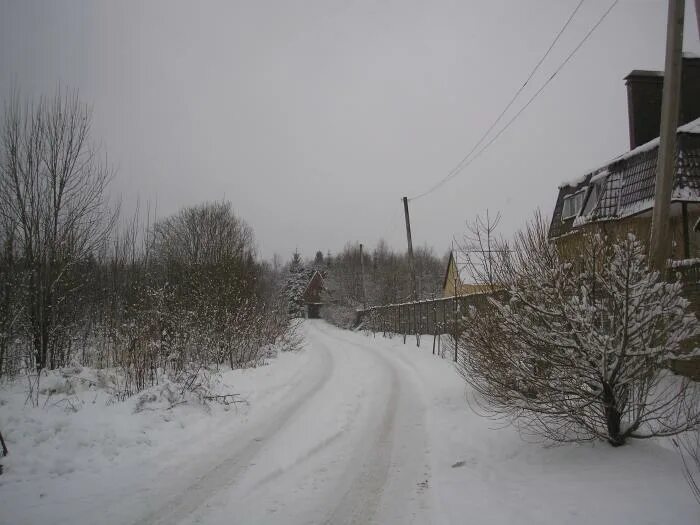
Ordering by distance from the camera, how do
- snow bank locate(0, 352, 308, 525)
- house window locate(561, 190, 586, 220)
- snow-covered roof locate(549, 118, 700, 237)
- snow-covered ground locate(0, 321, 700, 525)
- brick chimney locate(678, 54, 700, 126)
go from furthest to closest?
house window locate(561, 190, 586, 220) → brick chimney locate(678, 54, 700, 126) → snow-covered roof locate(549, 118, 700, 237) → snow bank locate(0, 352, 308, 525) → snow-covered ground locate(0, 321, 700, 525)

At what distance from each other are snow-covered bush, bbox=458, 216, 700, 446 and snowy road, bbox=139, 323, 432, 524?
5.80 ft

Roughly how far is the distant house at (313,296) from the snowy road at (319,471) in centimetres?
5137

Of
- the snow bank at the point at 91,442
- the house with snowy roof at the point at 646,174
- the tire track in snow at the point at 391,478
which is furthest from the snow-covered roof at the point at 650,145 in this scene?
the snow bank at the point at 91,442

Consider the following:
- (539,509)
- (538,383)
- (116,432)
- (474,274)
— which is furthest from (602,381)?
(116,432)

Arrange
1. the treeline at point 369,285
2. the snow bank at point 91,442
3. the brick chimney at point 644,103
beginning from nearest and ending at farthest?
the snow bank at point 91,442 → the brick chimney at point 644,103 → the treeline at point 369,285

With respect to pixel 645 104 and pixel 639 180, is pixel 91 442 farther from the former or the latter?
pixel 645 104

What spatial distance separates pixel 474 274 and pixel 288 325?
14.4 meters

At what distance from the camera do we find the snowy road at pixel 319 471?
3.80m

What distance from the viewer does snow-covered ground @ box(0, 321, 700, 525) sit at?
144 inches

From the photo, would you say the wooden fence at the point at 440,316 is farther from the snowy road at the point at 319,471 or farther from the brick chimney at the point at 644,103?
the brick chimney at the point at 644,103

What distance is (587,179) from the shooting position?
17938mm

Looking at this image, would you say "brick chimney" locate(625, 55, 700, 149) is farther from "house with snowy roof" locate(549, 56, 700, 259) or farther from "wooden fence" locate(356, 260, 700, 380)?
"wooden fence" locate(356, 260, 700, 380)

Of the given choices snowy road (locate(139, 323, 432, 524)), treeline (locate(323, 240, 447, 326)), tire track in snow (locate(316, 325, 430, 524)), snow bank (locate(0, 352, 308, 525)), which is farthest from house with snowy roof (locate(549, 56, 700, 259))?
treeline (locate(323, 240, 447, 326))

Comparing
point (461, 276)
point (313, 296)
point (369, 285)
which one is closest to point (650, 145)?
point (461, 276)
